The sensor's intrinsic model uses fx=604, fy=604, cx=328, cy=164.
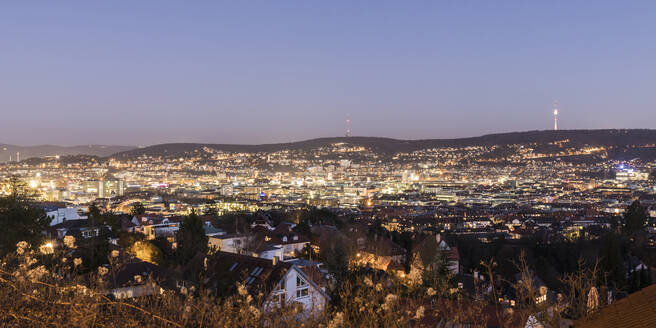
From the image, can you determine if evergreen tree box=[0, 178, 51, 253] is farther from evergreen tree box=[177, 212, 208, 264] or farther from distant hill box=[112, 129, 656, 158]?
distant hill box=[112, 129, 656, 158]

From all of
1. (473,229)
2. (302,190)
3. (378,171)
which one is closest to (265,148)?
(378,171)

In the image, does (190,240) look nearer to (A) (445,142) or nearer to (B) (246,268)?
(B) (246,268)

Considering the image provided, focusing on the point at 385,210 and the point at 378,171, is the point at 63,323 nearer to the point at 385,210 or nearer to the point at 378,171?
the point at 385,210

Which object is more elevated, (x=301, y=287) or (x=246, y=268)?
(x=246, y=268)

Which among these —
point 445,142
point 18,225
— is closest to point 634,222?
point 18,225

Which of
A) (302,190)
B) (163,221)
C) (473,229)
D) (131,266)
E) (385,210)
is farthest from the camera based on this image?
(302,190)

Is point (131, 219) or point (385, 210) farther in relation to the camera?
point (385, 210)
